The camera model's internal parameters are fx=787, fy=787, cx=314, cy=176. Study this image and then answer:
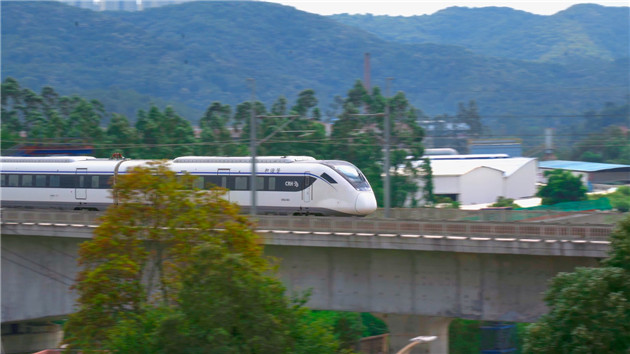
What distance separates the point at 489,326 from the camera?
4919 cm

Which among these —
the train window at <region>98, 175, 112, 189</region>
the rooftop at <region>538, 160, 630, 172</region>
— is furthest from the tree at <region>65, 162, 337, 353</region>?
the rooftop at <region>538, 160, 630, 172</region>

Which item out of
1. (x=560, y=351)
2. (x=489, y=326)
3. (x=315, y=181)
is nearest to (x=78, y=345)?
(x=560, y=351)

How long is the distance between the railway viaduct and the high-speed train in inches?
145

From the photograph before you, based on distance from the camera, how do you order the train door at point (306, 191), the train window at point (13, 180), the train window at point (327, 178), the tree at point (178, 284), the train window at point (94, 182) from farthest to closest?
the train window at point (13, 180) → the train window at point (94, 182) → the train door at point (306, 191) → the train window at point (327, 178) → the tree at point (178, 284)

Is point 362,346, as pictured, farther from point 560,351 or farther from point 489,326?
point 560,351

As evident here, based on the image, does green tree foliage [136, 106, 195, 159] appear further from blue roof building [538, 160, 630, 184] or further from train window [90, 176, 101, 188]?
blue roof building [538, 160, 630, 184]

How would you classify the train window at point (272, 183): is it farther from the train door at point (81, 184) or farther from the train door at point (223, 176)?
the train door at point (81, 184)

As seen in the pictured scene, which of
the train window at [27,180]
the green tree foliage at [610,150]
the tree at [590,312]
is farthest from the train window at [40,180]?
the green tree foliage at [610,150]

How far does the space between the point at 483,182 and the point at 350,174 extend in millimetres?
51928

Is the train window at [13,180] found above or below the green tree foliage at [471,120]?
below

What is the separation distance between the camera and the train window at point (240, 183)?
115ft

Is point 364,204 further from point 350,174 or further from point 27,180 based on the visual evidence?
point 27,180

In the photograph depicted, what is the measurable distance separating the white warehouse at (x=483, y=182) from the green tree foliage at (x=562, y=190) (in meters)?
9.95

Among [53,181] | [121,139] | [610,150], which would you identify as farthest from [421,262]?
[610,150]
